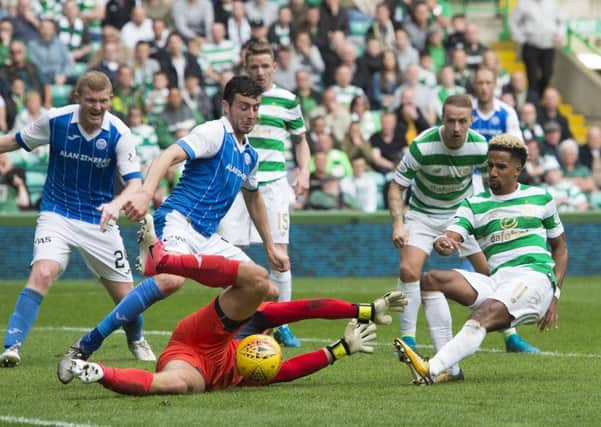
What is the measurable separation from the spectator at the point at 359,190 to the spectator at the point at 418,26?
4.67m

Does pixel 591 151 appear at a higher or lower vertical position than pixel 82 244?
lower

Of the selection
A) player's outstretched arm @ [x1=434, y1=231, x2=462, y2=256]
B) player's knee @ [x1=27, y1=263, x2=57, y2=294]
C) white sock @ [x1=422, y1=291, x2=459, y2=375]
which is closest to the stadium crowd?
player's knee @ [x1=27, y1=263, x2=57, y2=294]

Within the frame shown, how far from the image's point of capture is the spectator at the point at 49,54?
2052 centimetres

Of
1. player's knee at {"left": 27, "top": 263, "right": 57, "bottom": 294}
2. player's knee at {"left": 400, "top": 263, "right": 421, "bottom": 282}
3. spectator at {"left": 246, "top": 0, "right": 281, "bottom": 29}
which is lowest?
spectator at {"left": 246, "top": 0, "right": 281, "bottom": 29}

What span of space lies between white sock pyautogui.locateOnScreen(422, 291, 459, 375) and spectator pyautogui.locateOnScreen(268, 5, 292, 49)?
1313cm

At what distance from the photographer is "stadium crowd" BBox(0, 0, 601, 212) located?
65.2 ft

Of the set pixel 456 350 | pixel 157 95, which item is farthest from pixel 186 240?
pixel 157 95

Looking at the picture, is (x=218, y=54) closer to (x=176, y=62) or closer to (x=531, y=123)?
(x=176, y=62)

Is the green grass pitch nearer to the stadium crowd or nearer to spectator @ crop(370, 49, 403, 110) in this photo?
the stadium crowd

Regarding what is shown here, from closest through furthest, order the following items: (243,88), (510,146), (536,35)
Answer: (510,146) → (243,88) → (536,35)

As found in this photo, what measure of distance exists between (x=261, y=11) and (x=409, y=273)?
A: 42.9 feet

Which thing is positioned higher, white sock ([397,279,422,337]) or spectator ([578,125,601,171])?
white sock ([397,279,422,337])

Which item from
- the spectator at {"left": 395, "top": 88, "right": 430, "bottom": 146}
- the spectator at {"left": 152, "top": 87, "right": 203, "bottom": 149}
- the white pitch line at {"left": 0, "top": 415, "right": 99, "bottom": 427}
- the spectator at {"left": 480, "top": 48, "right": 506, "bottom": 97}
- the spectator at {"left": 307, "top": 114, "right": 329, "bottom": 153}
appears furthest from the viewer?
A: the spectator at {"left": 480, "top": 48, "right": 506, "bottom": 97}

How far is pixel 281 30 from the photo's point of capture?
73.7 ft
